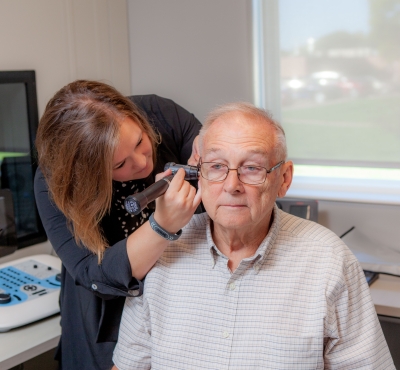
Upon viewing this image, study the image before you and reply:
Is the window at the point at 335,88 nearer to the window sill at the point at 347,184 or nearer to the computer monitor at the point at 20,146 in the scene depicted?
the window sill at the point at 347,184

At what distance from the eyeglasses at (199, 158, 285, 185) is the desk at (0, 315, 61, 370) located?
2.91ft

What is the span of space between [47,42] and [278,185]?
4.99 feet

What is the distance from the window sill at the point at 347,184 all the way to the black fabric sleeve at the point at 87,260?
1.37 meters

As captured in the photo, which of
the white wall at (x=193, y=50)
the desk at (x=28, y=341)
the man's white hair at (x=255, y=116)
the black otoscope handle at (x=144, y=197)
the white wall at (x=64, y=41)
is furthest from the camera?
the white wall at (x=193, y=50)

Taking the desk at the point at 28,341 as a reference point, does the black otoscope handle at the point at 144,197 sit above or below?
above

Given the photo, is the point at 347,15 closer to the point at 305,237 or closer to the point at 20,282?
the point at 305,237

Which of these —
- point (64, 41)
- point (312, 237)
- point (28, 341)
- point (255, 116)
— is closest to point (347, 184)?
point (312, 237)

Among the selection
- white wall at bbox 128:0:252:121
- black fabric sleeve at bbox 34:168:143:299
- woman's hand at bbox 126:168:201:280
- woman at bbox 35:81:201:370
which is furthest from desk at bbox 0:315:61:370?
white wall at bbox 128:0:252:121

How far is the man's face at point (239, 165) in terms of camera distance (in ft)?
4.57

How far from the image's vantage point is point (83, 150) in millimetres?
1551

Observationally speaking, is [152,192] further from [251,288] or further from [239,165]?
[251,288]

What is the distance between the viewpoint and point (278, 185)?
1464 millimetres

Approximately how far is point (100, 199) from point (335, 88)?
1.50 meters

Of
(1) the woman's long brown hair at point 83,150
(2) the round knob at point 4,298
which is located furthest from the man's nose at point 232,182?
(2) the round knob at point 4,298
